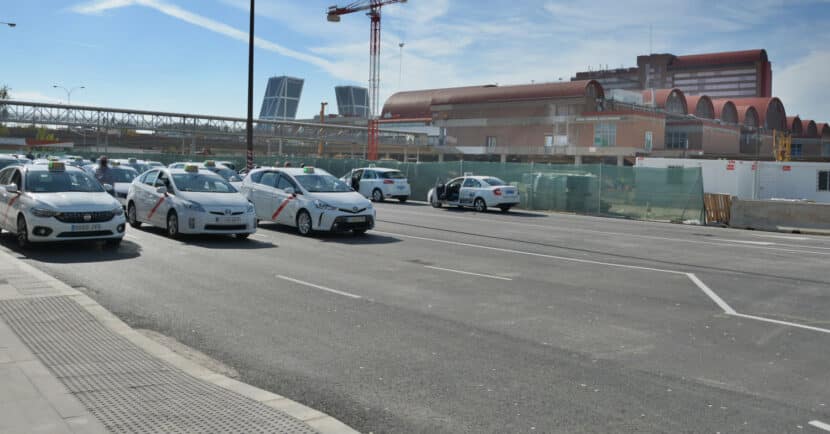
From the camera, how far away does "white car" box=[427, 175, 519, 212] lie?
29531 mm

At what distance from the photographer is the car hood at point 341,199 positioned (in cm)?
1755

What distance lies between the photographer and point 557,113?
86.3 metres

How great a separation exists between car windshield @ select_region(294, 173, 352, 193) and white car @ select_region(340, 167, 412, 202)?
16156 millimetres

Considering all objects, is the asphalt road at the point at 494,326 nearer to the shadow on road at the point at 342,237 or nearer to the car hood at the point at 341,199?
the shadow on road at the point at 342,237

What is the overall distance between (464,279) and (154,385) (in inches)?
260

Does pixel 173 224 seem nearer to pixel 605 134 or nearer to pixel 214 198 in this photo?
pixel 214 198

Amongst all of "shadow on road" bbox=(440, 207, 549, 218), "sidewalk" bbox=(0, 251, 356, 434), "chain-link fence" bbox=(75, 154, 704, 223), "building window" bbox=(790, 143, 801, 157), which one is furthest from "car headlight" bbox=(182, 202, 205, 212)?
"building window" bbox=(790, 143, 801, 157)

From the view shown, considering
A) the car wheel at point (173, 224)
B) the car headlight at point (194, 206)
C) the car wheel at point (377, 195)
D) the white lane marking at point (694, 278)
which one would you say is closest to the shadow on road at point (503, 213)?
the car wheel at point (377, 195)

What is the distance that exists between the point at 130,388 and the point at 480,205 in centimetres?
2492

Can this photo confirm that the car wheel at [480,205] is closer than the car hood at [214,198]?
No

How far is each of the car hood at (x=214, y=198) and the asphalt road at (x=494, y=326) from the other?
0.88 metres

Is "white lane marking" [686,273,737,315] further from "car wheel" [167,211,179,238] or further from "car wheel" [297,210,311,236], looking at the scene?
"car wheel" [167,211,179,238]

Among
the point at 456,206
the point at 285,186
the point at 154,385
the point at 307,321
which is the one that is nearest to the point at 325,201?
the point at 285,186

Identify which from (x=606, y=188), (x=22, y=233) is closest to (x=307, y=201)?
(x=22, y=233)
